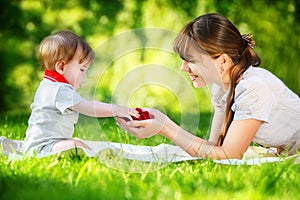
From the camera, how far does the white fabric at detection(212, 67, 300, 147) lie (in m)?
2.21

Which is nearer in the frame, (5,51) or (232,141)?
(232,141)

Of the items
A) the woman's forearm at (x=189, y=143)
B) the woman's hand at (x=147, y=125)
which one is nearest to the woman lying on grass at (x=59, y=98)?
Answer: the woman's hand at (x=147, y=125)

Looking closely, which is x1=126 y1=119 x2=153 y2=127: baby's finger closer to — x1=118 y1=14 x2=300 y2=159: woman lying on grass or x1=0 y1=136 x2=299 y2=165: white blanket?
x1=118 y1=14 x2=300 y2=159: woman lying on grass

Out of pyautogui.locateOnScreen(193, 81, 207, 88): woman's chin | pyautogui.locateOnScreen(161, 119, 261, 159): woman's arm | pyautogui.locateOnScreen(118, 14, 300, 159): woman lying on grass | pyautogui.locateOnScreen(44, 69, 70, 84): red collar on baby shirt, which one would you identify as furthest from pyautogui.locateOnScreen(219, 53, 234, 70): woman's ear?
pyautogui.locateOnScreen(44, 69, 70, 84): red collar on baby shirt

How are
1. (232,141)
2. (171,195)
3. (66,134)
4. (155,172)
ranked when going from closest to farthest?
1. (171,195)
2. (155,172)
3. (232,141)
4. (66,134)

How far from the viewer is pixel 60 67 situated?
2484 mm

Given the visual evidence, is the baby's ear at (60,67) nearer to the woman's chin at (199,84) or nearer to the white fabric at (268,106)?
the woman's chin at (199,84)

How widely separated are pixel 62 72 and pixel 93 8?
11.9ft

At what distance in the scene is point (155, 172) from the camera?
1.86m

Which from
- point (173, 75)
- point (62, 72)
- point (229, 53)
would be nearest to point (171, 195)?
point (173, 75)

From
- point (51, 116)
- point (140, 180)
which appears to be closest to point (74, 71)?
point (51, 116)

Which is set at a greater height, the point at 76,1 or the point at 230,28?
the point at 230,28

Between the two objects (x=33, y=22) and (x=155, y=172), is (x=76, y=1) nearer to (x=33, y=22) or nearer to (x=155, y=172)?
(x=33, y=22)

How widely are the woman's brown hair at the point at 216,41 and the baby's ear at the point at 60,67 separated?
1.82 ft
